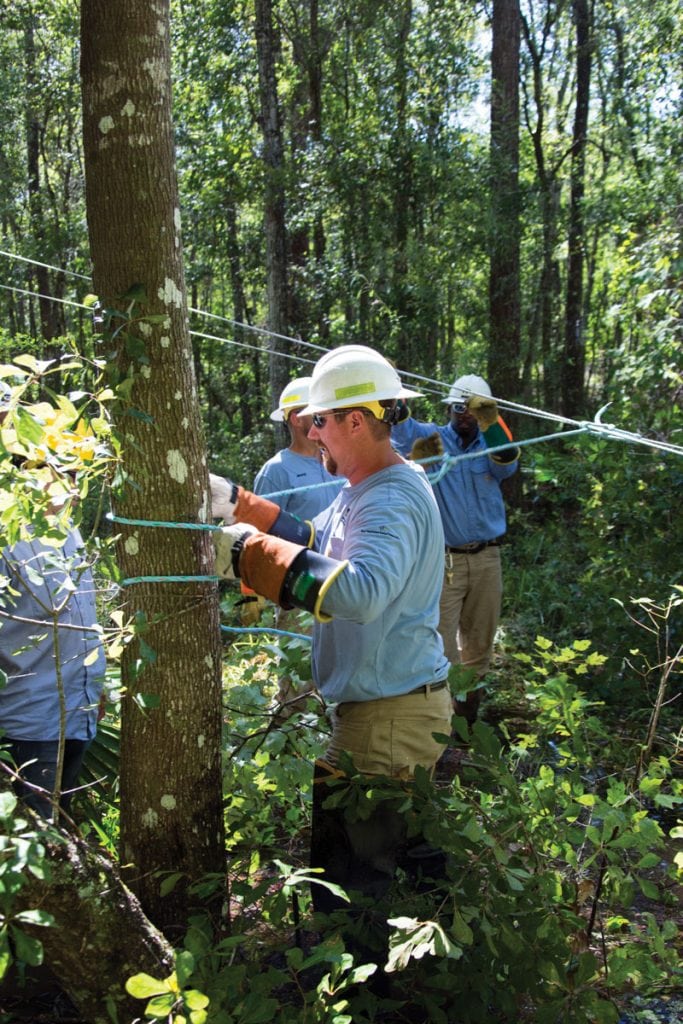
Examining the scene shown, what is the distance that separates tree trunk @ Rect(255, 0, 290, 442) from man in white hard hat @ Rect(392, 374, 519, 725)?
4959 mm

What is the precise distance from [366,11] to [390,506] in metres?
10.8

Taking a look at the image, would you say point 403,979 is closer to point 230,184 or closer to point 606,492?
point 606,492

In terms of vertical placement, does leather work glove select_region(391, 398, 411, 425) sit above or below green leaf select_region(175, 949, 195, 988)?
above

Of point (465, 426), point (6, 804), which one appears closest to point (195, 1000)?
point (6, 804)

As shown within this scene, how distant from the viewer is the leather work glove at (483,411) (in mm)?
5105

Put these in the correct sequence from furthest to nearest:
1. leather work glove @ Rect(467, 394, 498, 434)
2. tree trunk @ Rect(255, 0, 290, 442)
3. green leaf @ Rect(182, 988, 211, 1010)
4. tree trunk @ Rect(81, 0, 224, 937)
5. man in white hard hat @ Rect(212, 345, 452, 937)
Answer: tree trunk @ Rect(255, 0, 290, 442) < leather work glove @ Rect(467, 394, 498, 434) < man in white hard hat @ Rect(212, 345, 452, 937) < tree trunk @ Rect(81, 0, 224, 937) < green leaf @ Rect(182, 988, 211, 1010)

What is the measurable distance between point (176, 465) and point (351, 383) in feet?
2.00

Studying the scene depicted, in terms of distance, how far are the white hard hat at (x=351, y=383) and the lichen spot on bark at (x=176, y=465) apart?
491mm

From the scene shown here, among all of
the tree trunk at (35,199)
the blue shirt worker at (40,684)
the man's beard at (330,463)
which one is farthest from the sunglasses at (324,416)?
the tree trunk at (35,199)

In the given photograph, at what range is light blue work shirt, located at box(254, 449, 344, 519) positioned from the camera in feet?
16.0

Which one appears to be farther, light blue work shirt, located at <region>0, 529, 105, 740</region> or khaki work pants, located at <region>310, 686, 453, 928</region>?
light blue work shirt, located at <region>0, 529, 105, 740</region>

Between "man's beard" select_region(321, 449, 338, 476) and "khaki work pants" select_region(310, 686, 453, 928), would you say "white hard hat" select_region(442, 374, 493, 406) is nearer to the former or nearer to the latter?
"man's beard" select_region(321, 449, 338, 476)

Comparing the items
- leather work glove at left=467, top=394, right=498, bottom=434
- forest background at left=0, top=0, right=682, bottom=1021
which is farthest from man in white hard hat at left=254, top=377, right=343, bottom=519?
leather work glove at left=467, top=394, right=498, bottom=434

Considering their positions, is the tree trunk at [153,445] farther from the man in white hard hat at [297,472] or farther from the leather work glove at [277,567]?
the man in white hard hat at [297,472]
